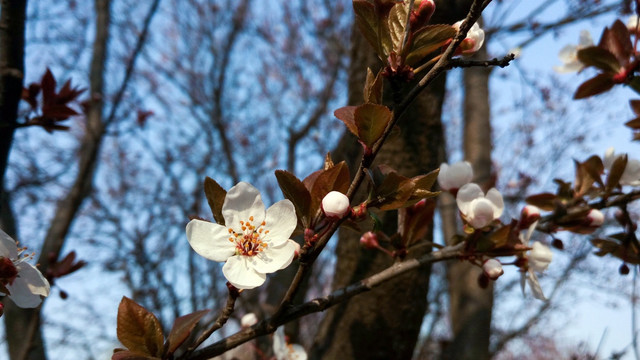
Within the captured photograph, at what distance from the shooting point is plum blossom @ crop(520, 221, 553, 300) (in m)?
0.90

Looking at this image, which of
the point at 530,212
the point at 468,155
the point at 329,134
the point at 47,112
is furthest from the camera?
the point at 329,134

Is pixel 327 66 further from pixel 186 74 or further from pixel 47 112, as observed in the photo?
pixel 47 112

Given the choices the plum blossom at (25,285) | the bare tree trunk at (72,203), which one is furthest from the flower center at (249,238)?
the bare tree trunk at (72,203)

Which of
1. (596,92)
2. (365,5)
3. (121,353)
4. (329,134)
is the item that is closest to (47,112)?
(121,353)

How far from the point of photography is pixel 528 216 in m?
0.93

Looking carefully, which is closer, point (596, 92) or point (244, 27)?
point (596, 92)

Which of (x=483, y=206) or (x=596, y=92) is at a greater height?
(x=596, y=92)

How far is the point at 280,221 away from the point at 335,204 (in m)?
0.12

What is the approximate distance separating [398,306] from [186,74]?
4714 mm

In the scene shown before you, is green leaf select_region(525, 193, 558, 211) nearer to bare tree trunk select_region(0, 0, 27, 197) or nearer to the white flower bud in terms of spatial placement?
the white flower bud

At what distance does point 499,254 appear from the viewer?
2.77 ft

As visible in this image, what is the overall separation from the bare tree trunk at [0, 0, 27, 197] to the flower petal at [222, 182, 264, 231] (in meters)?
0.53

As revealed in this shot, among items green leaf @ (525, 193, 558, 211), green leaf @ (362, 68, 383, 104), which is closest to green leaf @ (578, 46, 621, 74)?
green leaf @ (525, 193, 558, 211)

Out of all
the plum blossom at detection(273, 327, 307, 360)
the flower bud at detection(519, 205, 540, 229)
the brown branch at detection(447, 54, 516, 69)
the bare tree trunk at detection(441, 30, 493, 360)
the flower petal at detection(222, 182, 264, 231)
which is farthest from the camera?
the bare tree trunk at detection(441, 30, 493, 360)
